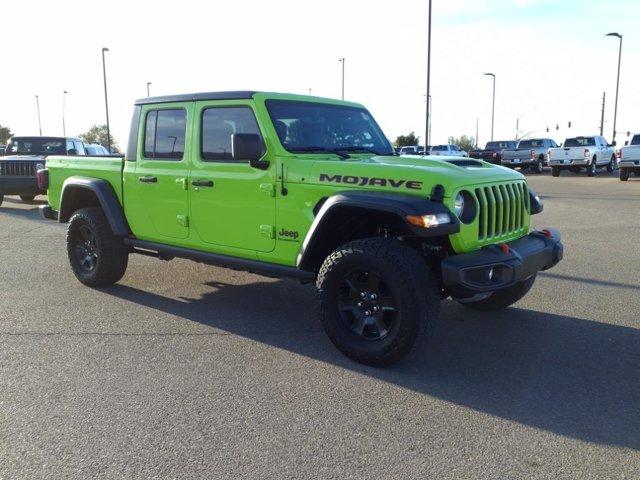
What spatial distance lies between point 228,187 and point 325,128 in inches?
38.7

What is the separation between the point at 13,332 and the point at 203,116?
237 cm

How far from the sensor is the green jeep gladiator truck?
4.02 m

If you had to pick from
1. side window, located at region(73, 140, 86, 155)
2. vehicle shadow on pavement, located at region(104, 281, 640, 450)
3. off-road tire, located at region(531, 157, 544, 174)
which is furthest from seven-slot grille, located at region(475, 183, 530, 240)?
off-road tire, located at region(531, 157, 544, 174)

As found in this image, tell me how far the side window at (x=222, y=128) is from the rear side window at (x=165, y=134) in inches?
11.6

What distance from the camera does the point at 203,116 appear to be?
5.24m

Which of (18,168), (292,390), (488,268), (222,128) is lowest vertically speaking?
(292,390)

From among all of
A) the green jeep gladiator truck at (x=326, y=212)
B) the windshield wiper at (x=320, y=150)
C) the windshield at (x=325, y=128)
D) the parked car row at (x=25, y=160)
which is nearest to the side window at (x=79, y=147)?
the parked car row at (x=25, y=160)

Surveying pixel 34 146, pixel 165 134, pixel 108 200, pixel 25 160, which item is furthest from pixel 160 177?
pixel 34 146

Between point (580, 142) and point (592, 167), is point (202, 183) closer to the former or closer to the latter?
point (592, 167)

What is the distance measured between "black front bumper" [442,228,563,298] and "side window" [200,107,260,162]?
6.44 feet

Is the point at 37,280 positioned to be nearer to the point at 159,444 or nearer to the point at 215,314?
the point at 215,314

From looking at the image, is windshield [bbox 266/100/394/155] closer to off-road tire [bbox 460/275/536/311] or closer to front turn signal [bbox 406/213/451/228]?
front turn signal [bbox 406/213/451/228]

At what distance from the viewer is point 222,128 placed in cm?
512

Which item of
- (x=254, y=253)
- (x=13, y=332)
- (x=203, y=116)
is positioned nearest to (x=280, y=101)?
(x=203, y=116)
